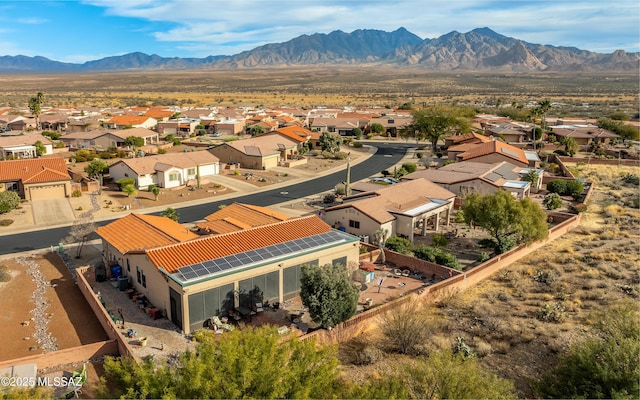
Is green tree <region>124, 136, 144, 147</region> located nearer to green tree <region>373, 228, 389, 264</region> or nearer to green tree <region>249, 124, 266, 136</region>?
green tree <region>249, 124, 266, 136</region>

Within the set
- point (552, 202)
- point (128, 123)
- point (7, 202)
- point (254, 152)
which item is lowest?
point (552, 202)

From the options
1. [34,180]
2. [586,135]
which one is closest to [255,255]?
[34,180]

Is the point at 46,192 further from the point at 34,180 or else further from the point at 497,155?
the point at 497,155

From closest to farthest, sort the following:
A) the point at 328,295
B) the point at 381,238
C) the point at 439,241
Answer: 1. the point at 328,295
2. the point at 381,238
3. the point at 439,241

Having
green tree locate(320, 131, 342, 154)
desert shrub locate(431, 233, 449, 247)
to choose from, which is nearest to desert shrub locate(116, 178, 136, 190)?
desert shrub locate(431, 233, 449, 247)

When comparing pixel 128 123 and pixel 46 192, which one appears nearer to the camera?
pixel 46 192

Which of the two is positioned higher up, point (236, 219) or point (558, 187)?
point (236, 219)

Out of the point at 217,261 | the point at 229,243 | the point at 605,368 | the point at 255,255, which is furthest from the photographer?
the point at 229,243
